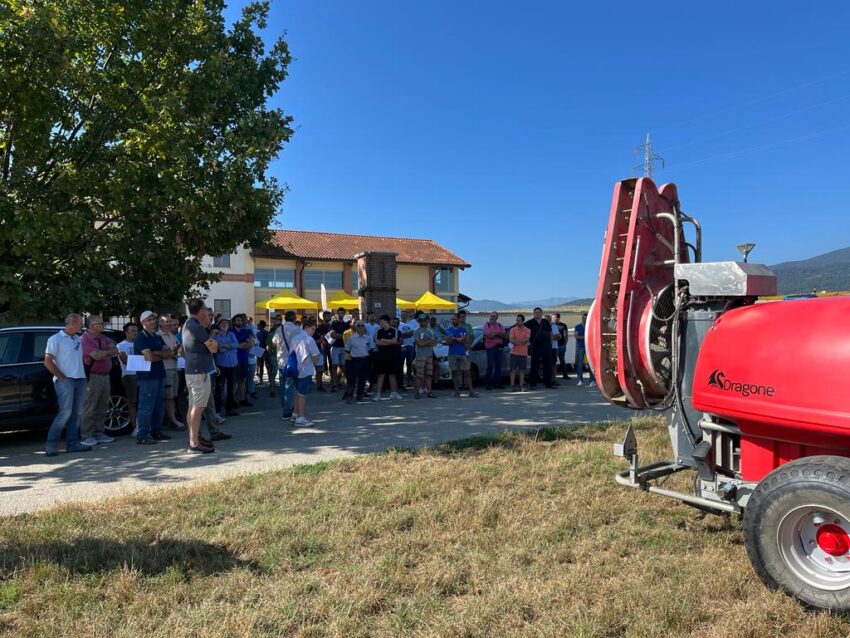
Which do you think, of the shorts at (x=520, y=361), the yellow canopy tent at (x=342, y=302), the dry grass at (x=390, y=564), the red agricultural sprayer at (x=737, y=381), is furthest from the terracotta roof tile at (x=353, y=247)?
the red agricultural sprayer at (x=737, y=381)

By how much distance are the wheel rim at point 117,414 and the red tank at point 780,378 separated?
7.85m

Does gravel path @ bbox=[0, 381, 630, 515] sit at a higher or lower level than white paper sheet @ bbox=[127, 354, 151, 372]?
lower

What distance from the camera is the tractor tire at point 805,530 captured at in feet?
9.67

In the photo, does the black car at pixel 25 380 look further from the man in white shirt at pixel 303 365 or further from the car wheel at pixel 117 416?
the man in white shirt at pixel 303 365

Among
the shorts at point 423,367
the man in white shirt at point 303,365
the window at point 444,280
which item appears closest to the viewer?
the man in white shirt at point 303,365

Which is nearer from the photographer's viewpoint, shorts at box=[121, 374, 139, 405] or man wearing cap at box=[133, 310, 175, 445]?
man wearing cap at box=[133, 310, 175, 445]

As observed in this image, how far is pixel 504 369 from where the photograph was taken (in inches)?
574

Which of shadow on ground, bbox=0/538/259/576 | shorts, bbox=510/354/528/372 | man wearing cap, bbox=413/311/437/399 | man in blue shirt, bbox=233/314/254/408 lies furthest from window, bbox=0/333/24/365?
shorts, bbox=510/354/528/372

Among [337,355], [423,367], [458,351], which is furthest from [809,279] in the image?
[337,355]

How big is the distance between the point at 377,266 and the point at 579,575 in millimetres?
14713

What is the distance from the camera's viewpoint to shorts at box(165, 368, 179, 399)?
28.6 ft

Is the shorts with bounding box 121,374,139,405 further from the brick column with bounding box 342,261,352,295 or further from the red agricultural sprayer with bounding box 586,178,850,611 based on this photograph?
the brick column with bounding box 342,261,352,295

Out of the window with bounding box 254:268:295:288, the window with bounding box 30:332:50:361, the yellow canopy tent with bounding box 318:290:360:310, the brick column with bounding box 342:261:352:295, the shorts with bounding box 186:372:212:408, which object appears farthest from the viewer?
the brick column with bounding box 342:261:352:295

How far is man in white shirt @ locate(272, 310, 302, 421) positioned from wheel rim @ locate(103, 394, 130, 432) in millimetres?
2270
